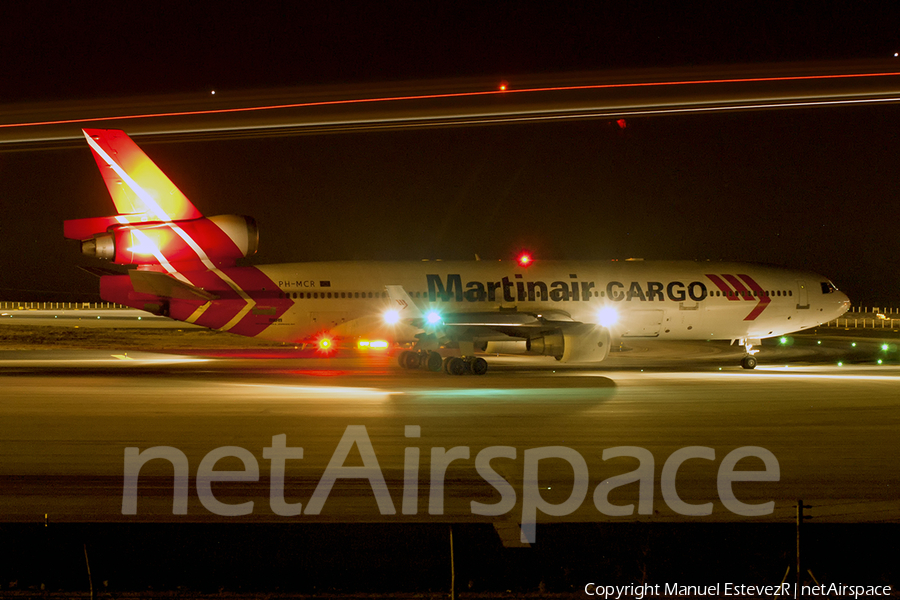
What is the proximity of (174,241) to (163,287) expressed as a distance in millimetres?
1650

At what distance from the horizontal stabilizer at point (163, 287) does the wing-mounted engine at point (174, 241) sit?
666 millimetres

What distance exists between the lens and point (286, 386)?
2027 cm

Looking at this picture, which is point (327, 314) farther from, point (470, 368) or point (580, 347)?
point (580, 347)

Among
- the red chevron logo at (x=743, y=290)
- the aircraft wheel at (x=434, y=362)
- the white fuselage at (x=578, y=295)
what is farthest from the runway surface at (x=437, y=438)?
the red chevron logo at (x=743, y=290)

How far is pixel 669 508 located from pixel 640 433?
5.04 meters

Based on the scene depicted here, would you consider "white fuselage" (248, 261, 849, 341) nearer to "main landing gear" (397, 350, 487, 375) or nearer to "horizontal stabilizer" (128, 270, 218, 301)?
"main landing gear" (397, 350, 487, 375)

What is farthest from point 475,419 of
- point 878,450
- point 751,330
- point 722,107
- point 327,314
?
point 751,330

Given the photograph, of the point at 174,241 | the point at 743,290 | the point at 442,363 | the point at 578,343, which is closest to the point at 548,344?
the point at 578,343

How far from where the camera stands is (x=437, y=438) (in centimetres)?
1255

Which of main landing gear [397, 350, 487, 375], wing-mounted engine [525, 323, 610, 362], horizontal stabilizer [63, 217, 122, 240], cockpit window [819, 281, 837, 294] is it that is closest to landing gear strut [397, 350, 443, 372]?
main landing gear [397, 350, 487, 375]

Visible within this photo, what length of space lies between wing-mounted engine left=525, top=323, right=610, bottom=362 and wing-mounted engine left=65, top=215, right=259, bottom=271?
1093cm

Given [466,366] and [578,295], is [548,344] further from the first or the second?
[578,295]

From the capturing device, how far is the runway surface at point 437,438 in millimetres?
8227

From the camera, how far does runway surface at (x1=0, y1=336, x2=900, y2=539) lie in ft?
27.0
